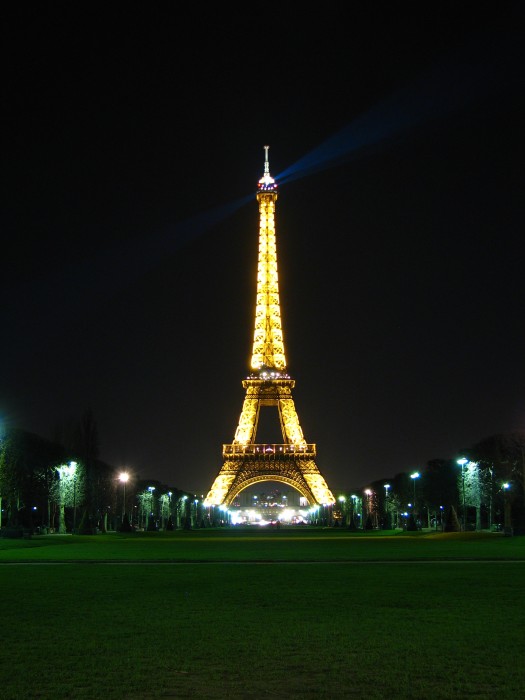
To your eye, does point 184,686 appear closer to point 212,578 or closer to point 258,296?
point 212,578

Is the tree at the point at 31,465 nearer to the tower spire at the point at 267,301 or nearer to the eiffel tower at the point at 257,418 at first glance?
the eiffel tower at the point at 257,418

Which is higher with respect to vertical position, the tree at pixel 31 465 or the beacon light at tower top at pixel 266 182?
the beacon light at tower top at pixel 266 182

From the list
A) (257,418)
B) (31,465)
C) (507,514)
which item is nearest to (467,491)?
(507,514)

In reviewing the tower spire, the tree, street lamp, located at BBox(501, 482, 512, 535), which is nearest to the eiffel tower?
the tower spire

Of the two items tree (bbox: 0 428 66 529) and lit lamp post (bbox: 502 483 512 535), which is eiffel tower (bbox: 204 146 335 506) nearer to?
tree (bbox: 0 428 66 529)

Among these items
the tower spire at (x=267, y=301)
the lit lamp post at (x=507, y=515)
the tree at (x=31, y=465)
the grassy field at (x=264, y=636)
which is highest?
the tower spire at (x=267, y=301)

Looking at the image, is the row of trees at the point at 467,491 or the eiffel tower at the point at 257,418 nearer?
the row of trees at the point at 467,491

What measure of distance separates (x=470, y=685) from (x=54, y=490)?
94.4 m

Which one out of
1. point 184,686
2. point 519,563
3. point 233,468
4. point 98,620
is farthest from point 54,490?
point 184,686

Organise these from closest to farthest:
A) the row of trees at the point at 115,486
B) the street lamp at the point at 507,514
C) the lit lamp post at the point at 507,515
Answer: the lit lamp post at the point at 507,515 → the street lamp at the point at 507,514 → the row of trees at the point at 115,486

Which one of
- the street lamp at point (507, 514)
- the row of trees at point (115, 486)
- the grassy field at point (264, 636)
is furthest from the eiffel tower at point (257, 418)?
the grassy field at point (264, 636)

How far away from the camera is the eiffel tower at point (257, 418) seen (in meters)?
128

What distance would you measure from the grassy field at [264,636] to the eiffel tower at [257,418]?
99.7 metres

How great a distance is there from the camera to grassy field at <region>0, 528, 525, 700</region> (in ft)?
36.2
